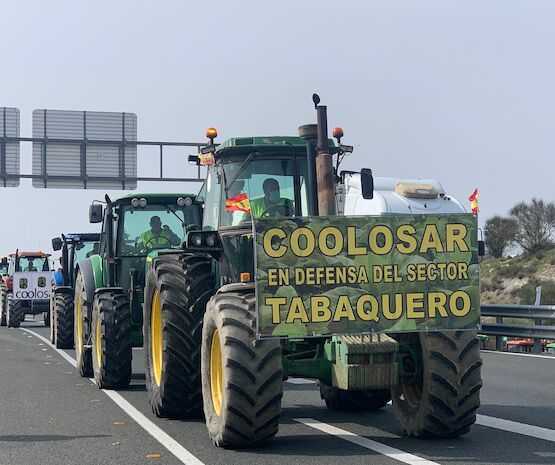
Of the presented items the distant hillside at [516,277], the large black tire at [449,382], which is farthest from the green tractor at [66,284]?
the distant hillside at [516,277]

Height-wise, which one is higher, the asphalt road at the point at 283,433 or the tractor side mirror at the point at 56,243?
the tractor side mirror at the point at 56,243

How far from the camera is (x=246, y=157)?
33.6ft

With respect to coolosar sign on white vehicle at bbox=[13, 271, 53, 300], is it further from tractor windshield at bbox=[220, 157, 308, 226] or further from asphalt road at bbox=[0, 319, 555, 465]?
tractor windshield at bbox=[220, 157, 308, 226]

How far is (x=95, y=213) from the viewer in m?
15.6

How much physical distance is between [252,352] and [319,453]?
0.99m

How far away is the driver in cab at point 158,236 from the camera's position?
50.5ft

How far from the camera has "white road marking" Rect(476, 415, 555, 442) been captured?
930cm

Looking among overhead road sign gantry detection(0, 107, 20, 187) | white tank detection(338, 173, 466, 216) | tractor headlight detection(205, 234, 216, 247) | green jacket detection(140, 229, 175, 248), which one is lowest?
tractor headlight detection(205, 234, 216, 247)

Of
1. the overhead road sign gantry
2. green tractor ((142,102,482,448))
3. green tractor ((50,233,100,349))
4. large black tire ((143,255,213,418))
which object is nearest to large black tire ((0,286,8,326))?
the overhead road sign gantry

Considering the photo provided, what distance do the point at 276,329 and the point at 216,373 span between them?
1.21m

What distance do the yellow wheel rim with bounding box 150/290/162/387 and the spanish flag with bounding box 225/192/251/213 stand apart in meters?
1.64

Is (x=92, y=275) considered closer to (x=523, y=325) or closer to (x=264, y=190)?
(x=264, y=190)

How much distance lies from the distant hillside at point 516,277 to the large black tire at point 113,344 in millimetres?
43080

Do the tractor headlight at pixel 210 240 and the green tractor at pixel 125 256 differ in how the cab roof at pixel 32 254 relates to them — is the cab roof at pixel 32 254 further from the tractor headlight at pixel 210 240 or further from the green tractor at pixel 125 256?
the tractor headlight at pixel 210 240
